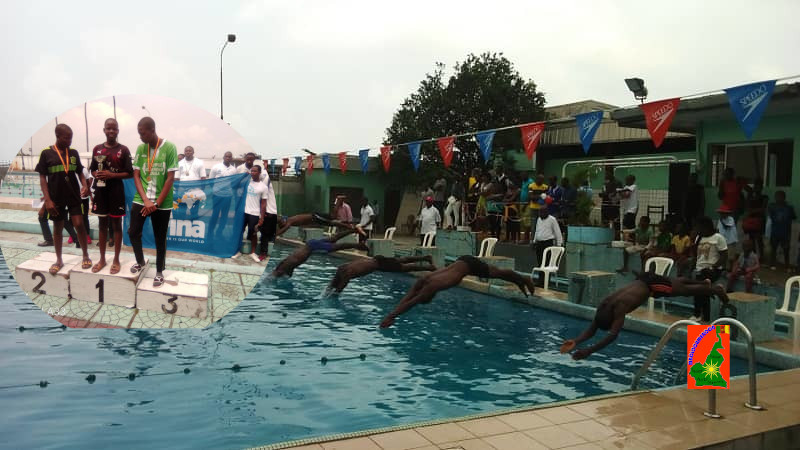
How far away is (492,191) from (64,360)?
42.6 ft

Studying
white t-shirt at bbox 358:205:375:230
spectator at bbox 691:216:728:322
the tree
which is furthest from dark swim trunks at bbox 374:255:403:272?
the tree

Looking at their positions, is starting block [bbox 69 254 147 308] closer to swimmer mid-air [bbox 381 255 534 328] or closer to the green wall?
swimmer mid-air [bbox 381 255 534 328]

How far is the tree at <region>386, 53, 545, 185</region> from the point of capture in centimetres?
2777

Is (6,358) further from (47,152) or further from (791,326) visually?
(791,326)

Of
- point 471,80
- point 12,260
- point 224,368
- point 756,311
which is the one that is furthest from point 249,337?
point 471,80

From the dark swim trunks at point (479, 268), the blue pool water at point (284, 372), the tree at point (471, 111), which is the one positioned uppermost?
the tree at point (471, 111)

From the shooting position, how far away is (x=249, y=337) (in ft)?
27.8

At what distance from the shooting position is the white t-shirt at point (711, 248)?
904 cm

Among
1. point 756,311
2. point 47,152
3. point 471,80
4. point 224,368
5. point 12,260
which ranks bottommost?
point 224,368

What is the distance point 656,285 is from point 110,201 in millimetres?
4521

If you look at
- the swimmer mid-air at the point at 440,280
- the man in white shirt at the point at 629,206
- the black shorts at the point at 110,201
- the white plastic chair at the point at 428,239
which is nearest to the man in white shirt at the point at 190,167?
the black shorts at the point at 110,201

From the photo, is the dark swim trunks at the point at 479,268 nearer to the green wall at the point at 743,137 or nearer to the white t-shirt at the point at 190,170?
the white t-shirt at the point at 190,170

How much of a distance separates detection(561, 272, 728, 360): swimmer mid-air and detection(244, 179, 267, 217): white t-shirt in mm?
2841

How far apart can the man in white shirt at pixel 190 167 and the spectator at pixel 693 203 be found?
14.8 m
